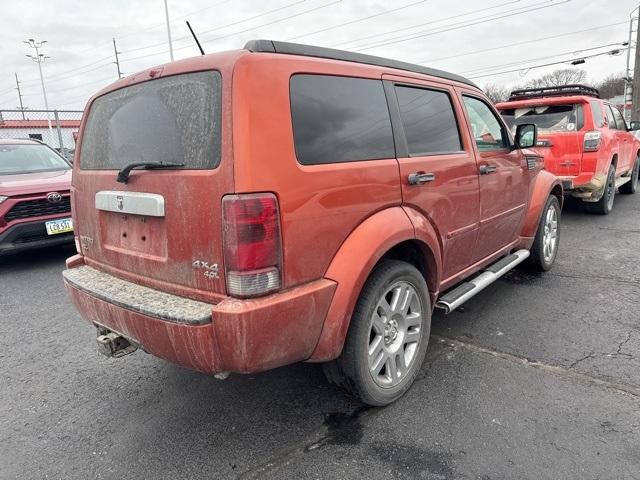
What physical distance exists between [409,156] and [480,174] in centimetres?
94

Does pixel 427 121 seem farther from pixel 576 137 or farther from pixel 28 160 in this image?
pixel 28 160

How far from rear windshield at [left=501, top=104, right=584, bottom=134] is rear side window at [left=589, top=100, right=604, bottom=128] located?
0.24 meters

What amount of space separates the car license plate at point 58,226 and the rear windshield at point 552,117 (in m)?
6.33

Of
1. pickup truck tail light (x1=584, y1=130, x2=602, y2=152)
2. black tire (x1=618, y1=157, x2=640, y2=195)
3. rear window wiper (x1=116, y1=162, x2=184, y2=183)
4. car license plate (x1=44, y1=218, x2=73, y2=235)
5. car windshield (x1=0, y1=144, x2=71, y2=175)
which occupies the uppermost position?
car windshield (x1=0, y1=144, x2=71, y2=175)

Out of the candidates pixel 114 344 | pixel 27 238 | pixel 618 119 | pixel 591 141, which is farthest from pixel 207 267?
pixel 618 119

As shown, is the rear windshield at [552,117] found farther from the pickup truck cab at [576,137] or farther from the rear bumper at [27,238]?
the rear bumper at [27,238]

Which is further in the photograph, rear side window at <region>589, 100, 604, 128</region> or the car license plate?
rear side window at <region>589, 100, 604, 128</region>

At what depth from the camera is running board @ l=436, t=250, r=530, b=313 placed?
122 inches

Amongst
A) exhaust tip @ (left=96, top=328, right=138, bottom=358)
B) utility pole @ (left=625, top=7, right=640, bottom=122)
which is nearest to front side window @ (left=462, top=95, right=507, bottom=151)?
exhaust tip @ (left=96, top=328, right=138, bottom=358)

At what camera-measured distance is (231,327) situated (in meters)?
1.92

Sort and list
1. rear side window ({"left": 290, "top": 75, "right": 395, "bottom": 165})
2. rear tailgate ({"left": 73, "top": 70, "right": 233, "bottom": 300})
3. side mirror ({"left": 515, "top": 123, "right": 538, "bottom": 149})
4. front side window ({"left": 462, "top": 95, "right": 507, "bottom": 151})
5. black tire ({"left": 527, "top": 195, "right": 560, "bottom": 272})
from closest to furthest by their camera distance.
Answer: rear tailgate ({"left": 73, "top": 70, "right": 233, "bottom": 300}) → rear side window ({"left": 290, "top": 75, "right": 395, "bottom": 165}) → front side window ({"left": 462, "top": 95, "right": 507, "bottom": 151}) → side mirror ({"left": 515, "top": 123, "right": 538, "bottom": 149}) → black tire ({"left": 527, "top": 195, "right": 560, "bottom": 272})

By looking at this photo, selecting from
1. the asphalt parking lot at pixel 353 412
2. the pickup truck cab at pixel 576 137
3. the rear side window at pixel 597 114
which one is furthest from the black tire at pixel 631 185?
the asphalt parking lot at pixel 353 412

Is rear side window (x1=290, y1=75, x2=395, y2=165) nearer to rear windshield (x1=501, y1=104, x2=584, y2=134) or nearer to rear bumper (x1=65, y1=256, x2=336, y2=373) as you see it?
rear bumper (x1=65, y1=256, x2=336, y2=373)

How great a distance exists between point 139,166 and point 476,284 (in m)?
2.48
